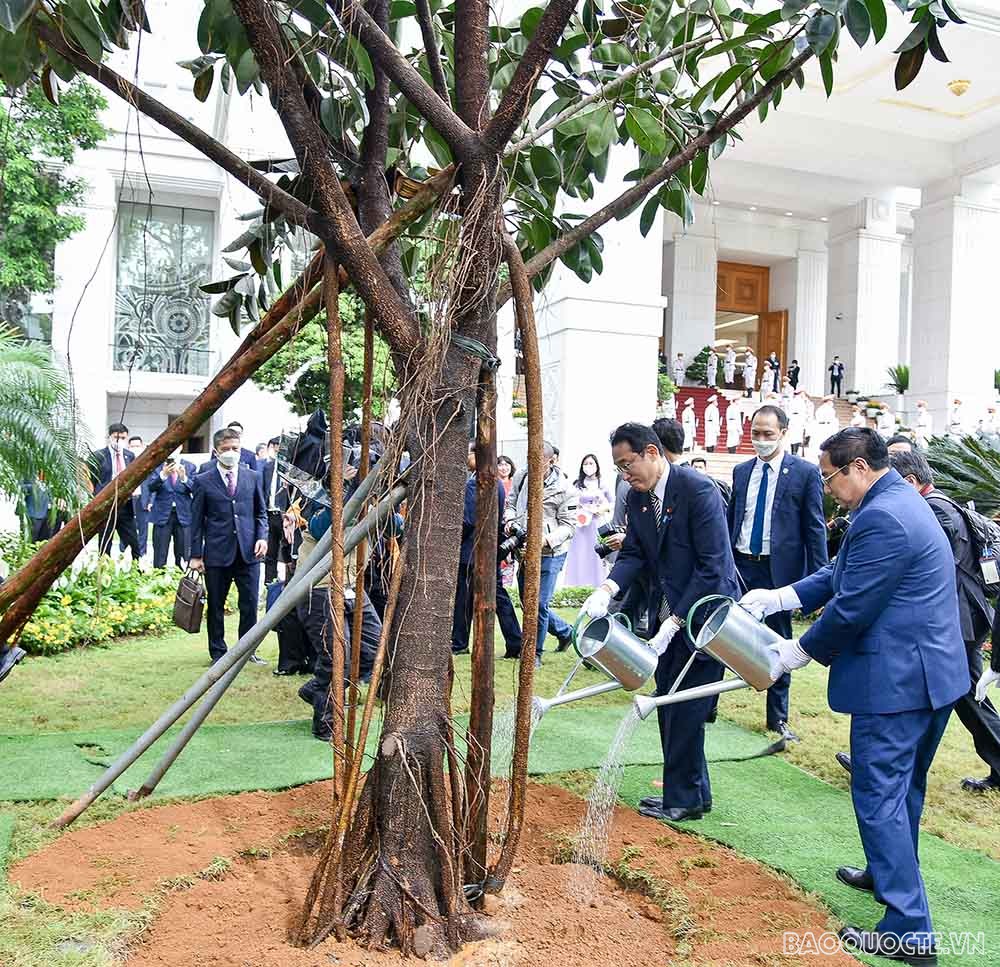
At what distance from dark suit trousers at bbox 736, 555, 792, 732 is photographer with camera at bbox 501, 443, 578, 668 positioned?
212cm

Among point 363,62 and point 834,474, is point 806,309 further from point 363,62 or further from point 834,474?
point 363,62

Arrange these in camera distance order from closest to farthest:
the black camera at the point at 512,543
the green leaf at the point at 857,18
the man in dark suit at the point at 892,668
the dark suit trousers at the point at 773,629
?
the green leaf at the point at 857,18 → the man in dark suit at the point at 892,668 → the dark suit trousers at the point at 773,629 → the black camera at the point at 512,543

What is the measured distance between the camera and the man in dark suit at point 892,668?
3.33 metres

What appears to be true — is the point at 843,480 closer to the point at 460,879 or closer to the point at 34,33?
the point at 460,879

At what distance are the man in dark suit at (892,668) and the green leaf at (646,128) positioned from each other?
4.50ft

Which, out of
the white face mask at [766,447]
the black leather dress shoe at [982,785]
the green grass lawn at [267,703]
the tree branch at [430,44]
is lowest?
the green grass lawn at [267,703]

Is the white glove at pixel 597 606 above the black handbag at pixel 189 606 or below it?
above

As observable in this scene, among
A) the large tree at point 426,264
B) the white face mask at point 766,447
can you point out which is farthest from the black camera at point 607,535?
the large tree at point 426,264

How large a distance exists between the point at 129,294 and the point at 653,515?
78.0 ft

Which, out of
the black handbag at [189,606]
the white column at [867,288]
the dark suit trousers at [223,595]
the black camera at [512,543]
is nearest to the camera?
the black handbag at [189,606]

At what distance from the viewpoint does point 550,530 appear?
887cm

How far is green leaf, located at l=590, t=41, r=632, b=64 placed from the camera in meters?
3.86

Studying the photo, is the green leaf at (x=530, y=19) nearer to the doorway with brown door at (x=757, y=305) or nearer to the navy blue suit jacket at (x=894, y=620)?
the navy blue suit jacket at (x=894, y=620)

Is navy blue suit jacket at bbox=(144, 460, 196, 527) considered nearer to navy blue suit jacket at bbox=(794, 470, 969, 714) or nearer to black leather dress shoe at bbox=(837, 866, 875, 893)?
black leather dress shoe at bbox=(837, 866, 875, 893)
